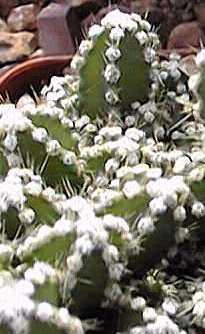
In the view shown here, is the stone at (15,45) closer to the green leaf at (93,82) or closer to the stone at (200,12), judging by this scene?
the stone at (200,12)

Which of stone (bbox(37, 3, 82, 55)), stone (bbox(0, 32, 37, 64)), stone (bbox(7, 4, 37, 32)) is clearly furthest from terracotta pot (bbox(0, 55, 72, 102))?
stone (bbox(7, 4, 37, 32))

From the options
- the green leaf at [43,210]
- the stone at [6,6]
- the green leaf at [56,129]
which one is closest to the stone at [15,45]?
the stone at [6,6]

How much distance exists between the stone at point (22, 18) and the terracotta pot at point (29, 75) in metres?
0.64

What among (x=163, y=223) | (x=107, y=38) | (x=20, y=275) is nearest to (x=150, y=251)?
(x=163, y=223)

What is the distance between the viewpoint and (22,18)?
224cm

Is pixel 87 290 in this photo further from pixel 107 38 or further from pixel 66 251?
pixel 107 38

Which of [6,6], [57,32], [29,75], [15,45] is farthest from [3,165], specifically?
[6,6]

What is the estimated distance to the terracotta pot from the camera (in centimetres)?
154

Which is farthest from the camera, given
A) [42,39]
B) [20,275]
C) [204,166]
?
[42,39]

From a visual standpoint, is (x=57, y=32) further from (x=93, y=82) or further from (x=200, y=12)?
(x=93, y=82)

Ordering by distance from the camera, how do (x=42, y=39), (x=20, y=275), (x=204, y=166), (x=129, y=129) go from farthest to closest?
(x=42, y=39) < (x=129, y=129) < (x=204, y=166) < (x=20, y=275)

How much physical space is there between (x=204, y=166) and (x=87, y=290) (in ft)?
0.58

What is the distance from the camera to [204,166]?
2.84ft

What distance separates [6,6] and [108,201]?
1.61 meters
